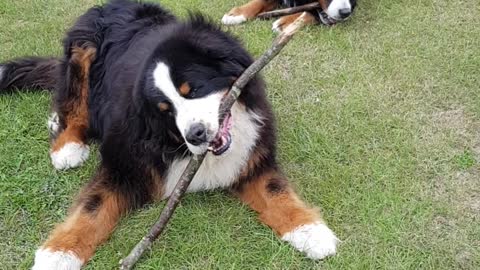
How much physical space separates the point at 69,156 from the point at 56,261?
0.96 m

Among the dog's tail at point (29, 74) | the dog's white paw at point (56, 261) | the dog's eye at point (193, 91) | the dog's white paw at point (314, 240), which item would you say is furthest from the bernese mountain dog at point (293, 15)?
the dog's white paw at point (56, 261)

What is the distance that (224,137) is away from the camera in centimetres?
307

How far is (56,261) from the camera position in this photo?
116 inches

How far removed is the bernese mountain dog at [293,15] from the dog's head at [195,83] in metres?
2.09

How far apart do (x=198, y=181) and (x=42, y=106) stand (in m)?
1.56

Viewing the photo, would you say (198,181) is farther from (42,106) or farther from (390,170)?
(42,106)

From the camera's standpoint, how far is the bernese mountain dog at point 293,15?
200 inches

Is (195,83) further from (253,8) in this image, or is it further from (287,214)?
(253,8)

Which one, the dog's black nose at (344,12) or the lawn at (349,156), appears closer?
the lawn at (349,156)

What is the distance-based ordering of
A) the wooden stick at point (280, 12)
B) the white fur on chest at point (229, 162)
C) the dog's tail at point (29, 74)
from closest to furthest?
the white fur on chest at point (229, 162)
the dog's tail at point (29, 74)
the wooden stick at point (280, 12)

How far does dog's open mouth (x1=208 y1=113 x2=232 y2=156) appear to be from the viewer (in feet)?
9.89

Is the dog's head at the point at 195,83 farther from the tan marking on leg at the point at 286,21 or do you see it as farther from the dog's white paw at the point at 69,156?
the tan marking on leg at the point at 286,21

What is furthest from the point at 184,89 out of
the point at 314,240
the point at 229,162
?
the point at 314,240

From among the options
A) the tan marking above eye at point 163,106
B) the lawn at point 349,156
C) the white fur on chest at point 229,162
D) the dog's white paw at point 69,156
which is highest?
the tan marking above eye at point 163,106
